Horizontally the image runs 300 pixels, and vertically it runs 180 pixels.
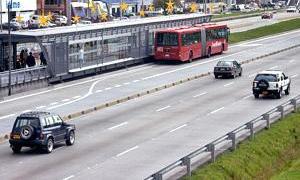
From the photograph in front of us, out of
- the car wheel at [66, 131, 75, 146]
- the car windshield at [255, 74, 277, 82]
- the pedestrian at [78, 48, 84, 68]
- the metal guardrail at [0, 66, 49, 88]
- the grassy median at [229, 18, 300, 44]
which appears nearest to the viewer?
the car wheel at [66, 131, 75, 146]

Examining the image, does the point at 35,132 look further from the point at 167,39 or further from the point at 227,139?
the point at 167,39

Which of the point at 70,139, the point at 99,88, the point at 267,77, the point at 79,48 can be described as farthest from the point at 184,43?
the point at 70,139

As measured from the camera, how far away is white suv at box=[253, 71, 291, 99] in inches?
1912

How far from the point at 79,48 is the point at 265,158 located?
32897 millimetres

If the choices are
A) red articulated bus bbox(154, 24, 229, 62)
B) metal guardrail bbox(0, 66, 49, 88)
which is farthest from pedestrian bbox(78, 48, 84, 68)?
red articulated bus bbox(154, 24, 229, 62)

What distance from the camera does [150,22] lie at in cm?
7606

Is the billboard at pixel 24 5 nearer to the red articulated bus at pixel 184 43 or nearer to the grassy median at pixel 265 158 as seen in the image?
the red articulated bus at pixel 184 43

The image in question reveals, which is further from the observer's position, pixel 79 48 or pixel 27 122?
pixel 79 48

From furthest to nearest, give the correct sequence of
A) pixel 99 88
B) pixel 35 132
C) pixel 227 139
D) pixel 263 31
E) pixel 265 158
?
1. pixel 263 31
2. pixel 99 88
3. pixel 265 158
4. pixel 35 132
5. pixel 227 139

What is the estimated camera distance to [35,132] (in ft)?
102

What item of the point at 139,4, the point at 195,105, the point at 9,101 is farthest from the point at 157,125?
the point at 139,4

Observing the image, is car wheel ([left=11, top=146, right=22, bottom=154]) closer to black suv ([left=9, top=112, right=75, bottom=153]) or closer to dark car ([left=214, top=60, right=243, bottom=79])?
black suv ([left=9, top=112, right=75, bottom=153])

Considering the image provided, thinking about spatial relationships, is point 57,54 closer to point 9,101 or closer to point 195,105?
point 9,101

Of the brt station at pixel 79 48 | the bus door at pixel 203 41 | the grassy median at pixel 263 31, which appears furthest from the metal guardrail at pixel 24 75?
the grassy median at pixel 263 31
